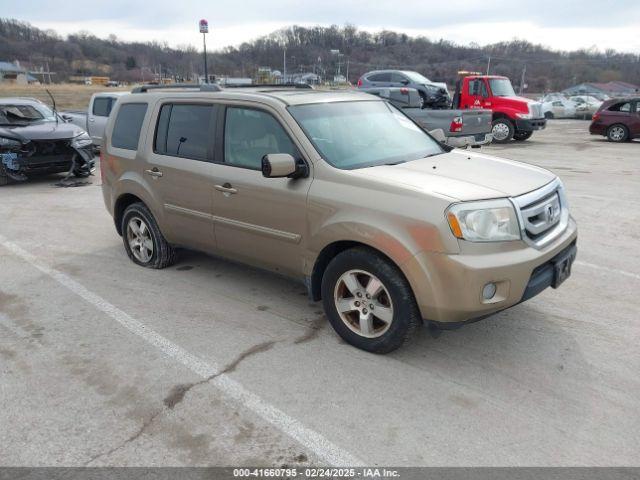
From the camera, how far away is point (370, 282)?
3498 millimetres

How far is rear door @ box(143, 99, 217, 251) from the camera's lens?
14.5ft

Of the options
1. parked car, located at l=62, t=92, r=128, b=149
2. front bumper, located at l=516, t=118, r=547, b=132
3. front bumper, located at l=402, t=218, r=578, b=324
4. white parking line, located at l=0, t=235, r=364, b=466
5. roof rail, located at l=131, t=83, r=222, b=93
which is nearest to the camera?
white parking line, located at l=0, t=235, r=364, b=466

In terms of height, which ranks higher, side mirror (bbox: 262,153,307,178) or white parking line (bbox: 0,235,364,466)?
side mirror (bbox: 262,153,307,178)

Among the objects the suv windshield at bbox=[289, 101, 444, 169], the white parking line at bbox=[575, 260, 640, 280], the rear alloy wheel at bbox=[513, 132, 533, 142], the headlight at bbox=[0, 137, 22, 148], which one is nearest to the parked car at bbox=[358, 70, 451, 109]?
the rear alloy wheel at bbox=[513, 132, 533, 142]

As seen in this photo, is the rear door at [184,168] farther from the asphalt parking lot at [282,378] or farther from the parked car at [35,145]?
the parked car at [35,145]

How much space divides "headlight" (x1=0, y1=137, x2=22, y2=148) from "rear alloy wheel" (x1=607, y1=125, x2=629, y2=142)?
17913 mm

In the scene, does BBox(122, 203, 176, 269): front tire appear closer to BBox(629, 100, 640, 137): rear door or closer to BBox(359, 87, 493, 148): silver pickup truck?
BBox(359, 87, 493, 148): silver pickup truck

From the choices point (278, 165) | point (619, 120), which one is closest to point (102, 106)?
point (278, 165)

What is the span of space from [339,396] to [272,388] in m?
0.42

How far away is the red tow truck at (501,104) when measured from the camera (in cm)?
1702

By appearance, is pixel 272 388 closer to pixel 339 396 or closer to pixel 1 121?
pixel 339 396

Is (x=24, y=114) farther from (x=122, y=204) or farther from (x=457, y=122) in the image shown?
(x=457, y=122)

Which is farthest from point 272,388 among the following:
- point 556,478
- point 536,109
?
point 536,109

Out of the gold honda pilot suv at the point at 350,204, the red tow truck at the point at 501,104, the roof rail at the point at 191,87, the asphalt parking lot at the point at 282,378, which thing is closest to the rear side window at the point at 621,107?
the red tow truck at the point at 501,104
